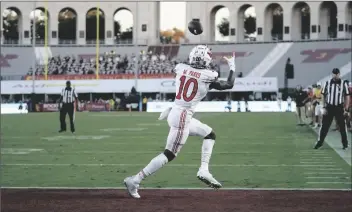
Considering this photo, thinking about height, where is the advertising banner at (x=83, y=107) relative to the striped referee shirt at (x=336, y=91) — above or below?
below

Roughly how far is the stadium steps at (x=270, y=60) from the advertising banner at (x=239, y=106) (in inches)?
349

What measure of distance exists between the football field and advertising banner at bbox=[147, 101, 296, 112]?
78.6 feet

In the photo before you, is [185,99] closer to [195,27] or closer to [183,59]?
[195,27]

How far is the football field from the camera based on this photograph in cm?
989

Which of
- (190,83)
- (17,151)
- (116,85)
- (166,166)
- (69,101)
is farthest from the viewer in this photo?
(116,85)

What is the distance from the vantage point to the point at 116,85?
48375 mm

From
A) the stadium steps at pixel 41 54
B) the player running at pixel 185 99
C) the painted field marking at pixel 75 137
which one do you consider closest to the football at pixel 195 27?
the player running at pixel 185 99

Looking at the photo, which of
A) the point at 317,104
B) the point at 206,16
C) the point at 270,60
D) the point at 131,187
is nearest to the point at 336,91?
the point at 131,187

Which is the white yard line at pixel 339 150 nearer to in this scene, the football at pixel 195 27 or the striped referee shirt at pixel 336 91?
the striped referee shirt at pixel 336 91

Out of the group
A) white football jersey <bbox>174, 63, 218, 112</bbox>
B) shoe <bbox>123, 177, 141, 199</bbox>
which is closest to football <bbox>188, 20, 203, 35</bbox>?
white football jersey <bbox>174, 63, 218, 112</bbox>

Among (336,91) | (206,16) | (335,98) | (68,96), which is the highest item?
(206,16)

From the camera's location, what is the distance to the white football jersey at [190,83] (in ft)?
26.7

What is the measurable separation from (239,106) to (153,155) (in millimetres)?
30285

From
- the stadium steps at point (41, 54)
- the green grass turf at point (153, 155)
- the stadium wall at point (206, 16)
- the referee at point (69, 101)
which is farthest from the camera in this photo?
the stadium wall at point (206, 16)
